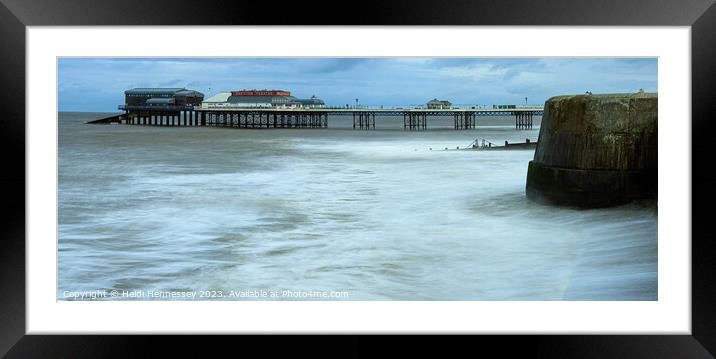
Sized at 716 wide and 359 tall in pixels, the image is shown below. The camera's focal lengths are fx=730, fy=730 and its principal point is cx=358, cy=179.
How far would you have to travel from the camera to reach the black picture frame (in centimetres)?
369

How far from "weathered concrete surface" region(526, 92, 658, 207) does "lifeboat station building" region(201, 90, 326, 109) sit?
47.8 feet

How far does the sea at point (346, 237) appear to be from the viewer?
5.44 meters

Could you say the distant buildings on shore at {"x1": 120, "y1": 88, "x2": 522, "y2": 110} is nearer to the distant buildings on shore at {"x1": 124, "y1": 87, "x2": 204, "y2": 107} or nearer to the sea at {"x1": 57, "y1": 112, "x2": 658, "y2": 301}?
the distant buildings on shore at {"x1": 124, "y1": 87, "x2": 204, "y2": 107}

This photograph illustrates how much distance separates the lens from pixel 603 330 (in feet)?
12.7

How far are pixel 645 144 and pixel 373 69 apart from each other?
680 inches

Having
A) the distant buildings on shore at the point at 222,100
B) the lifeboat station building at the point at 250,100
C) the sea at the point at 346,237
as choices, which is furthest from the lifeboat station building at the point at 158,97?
the sea at the point at 346,237

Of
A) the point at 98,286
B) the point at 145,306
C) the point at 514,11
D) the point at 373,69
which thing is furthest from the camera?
the point at 373,69

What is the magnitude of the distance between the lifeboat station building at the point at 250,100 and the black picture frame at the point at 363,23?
1583 centimetres

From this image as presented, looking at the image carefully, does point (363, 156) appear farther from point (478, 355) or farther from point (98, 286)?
point (478, 355)

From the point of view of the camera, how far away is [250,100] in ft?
67.9

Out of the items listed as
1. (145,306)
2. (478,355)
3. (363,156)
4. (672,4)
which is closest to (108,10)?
(145,306)

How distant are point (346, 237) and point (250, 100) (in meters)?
13.9

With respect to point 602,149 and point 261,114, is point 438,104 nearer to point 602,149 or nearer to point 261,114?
point 261,114

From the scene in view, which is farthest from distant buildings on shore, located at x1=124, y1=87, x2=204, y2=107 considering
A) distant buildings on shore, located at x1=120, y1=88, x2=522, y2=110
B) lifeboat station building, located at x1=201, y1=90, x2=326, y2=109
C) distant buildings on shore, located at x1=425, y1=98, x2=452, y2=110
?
distant buildings on shore, located at x1=425, y1=98, x2=452, y2=110
